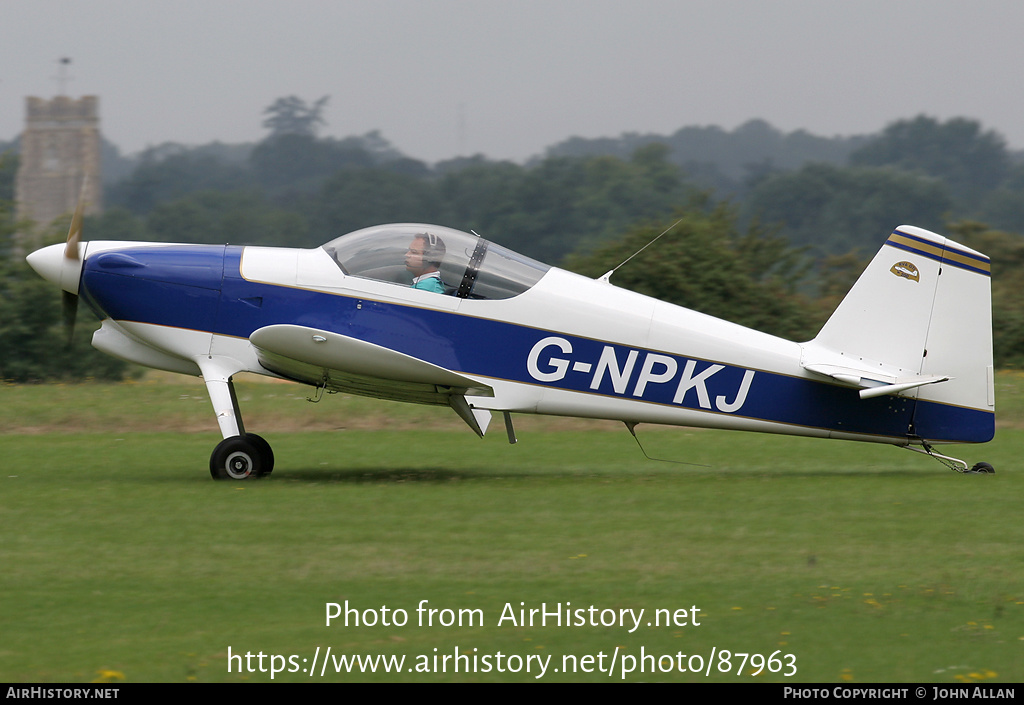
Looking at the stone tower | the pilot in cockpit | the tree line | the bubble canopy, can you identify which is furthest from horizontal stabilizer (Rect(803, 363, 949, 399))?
the stone tower

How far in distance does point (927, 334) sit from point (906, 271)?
23.2 inches

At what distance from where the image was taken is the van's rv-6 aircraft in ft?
32.1

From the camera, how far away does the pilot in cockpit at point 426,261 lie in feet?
32.1

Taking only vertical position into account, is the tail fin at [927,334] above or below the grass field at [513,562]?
above

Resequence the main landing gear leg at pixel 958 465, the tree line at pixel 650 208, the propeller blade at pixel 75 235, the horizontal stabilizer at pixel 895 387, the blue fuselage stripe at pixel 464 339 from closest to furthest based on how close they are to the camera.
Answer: the horizontal stabilizer at pixel 895 387 → the blue fuselage stripe at pixel 464 339 → the propeller blade at pixel 75 235 → the main landing gear leg at pixel 958 465 → the tree line at pixel 650 208

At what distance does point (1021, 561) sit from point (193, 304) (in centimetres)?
678

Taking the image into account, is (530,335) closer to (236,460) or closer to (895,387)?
(236,460)

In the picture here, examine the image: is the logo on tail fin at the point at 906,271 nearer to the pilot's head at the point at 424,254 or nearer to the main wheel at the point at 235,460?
the pilot's head at the point at 424,254

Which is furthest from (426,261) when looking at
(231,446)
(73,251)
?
(73,251)

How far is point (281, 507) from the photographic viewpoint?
8484mm

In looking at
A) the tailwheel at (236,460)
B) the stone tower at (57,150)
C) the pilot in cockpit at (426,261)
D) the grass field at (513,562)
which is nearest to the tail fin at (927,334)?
the grass field at (513,562)

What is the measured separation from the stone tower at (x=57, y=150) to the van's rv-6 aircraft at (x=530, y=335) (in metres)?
111

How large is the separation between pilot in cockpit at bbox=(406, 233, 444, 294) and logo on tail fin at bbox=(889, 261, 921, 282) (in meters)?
4.03

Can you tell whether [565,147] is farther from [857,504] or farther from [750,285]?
[857,504]
